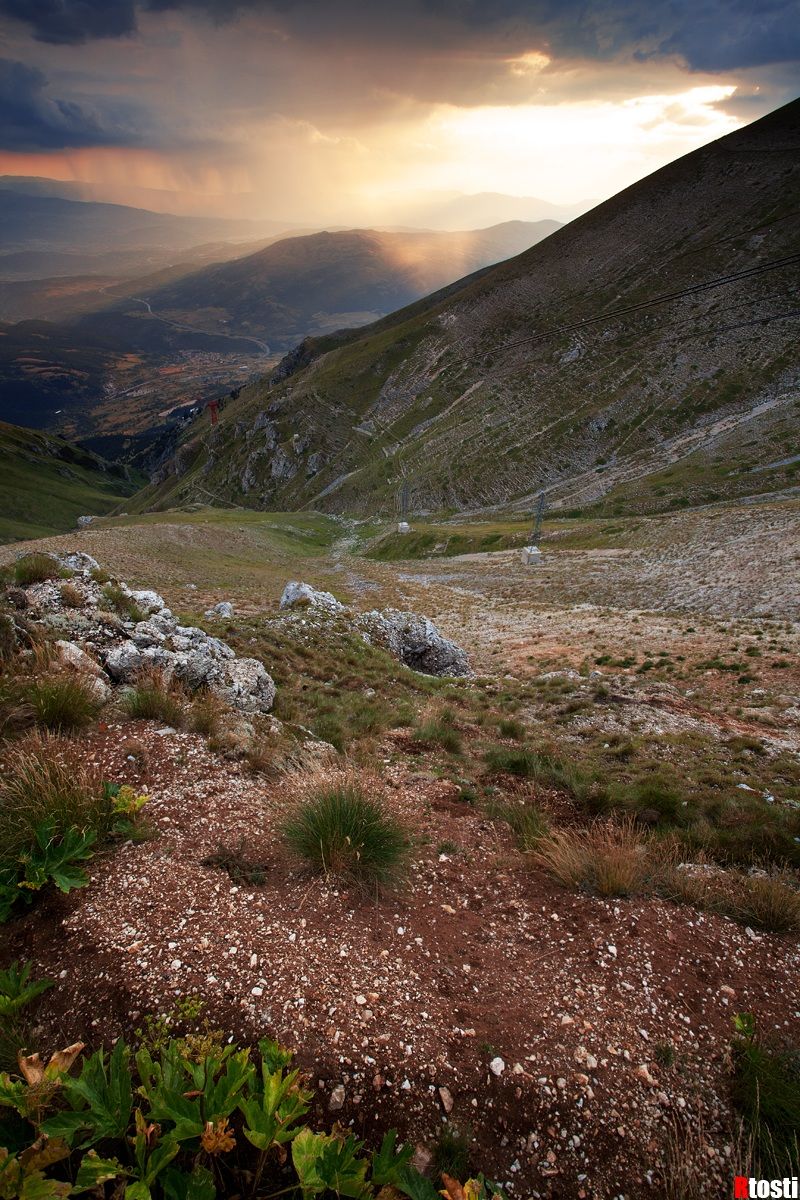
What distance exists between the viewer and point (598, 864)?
5.27m

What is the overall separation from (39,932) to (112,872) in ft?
2.28

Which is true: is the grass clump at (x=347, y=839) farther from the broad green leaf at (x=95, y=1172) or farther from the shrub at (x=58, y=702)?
the shrub at (x=58, y=702)

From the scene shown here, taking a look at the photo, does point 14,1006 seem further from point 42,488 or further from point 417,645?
point 42,488

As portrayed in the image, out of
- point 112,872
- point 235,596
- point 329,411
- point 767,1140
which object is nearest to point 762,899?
point 767,1140

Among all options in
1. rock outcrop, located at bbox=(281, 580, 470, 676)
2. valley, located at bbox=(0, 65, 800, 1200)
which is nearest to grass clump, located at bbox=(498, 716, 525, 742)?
valley, located at bbox=(0, 65, 800, 1200)

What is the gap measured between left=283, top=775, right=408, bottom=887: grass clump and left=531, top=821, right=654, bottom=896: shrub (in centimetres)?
162

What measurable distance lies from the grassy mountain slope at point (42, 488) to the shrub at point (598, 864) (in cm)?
11918

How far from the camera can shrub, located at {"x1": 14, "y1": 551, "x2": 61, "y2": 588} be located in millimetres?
11305

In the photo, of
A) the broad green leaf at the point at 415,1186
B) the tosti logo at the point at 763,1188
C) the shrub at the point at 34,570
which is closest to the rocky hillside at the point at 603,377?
the shrub at the point at 34,570

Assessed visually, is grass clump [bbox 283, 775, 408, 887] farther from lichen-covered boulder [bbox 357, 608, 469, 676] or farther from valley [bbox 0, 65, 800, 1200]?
lichen-covered boulder [bbox 357, 608, 469, 676]

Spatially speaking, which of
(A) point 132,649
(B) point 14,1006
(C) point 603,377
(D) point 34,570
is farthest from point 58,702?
(C) point 603,377

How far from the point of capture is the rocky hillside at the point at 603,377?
68562 mm

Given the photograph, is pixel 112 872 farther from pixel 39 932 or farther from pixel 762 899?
pixel 762 899

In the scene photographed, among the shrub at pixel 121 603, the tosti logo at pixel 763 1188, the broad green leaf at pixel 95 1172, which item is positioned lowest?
the tosti logo at pixel 763 1188
